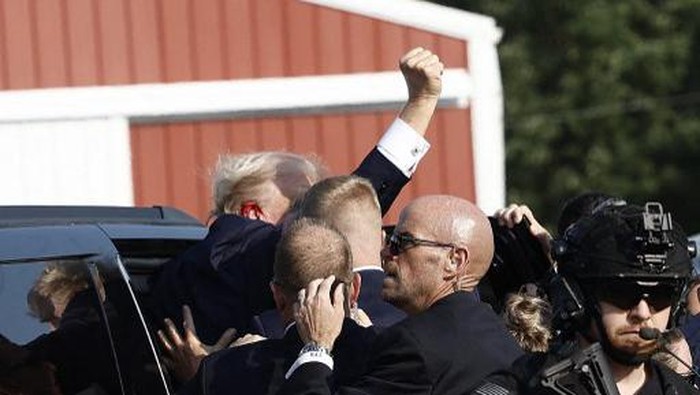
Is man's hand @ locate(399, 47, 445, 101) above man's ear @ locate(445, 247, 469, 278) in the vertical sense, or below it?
above

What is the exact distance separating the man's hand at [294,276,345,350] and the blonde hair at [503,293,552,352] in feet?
3.23

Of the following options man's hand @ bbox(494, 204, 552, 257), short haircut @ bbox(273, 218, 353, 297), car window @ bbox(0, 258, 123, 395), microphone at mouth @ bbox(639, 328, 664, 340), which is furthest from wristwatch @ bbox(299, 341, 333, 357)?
man's hand @ bbox(494, 204, 552, 257)

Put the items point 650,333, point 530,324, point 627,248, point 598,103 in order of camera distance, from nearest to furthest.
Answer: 1. point 650,333
2. point 627,248
3. point 530,324
4. point 598,103

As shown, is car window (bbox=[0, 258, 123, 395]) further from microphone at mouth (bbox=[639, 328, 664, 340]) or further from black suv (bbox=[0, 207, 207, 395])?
microphone at mouth (bbox=[639, 328, 664, 340])

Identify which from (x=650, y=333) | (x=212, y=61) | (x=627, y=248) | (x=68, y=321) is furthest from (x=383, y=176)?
(x=212, y=61)

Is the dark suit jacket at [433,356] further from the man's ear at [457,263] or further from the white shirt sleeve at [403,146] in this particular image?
the white shirt sleeve at [403,146]

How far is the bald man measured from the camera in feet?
14.4

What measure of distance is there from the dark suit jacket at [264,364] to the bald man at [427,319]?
0.09 meters

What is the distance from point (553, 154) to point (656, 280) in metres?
29.7

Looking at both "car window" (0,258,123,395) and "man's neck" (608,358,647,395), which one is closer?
"man's neck" (608,358,647,395)

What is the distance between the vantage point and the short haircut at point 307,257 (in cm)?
458

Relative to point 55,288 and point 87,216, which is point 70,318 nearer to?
point 55,288

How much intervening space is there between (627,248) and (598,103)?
2966cm

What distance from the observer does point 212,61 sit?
1366cm
